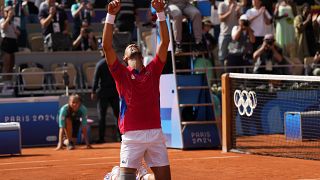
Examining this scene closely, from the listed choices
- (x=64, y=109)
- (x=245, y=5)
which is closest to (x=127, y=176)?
(x=64, y=109)

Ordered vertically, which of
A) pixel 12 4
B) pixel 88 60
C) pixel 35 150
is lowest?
pixel 35 150

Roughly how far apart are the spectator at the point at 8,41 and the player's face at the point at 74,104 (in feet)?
11.5

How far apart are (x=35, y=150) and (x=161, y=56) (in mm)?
10578

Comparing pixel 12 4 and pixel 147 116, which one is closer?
pixel 147 116

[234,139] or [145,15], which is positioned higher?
[145,15]

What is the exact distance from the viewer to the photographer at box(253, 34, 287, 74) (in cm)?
2184

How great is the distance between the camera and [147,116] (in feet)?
31.7

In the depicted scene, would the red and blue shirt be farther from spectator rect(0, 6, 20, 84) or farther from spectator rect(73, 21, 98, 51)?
spectator rect(73, 21, 98, 51)

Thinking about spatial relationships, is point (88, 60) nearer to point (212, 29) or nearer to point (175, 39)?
point (212, 29)

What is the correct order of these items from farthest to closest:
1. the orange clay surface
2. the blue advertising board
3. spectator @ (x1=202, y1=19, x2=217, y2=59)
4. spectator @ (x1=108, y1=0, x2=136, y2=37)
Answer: spectator @ (x1=108, y1=0, x2=136, y2=37)
spectator @ (x1=202, y1=19, x2=217, y2=59)
the blue advertising board
the orange clay surface

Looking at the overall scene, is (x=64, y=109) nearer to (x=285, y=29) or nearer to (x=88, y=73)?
(x=88, y=73)

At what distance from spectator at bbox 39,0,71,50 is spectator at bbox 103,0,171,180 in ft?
44.8

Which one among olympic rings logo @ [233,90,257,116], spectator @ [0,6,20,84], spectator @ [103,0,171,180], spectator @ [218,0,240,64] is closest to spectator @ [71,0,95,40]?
spectator @ [0,6,20,84]

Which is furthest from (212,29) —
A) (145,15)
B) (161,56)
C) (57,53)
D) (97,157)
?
(161,56)
